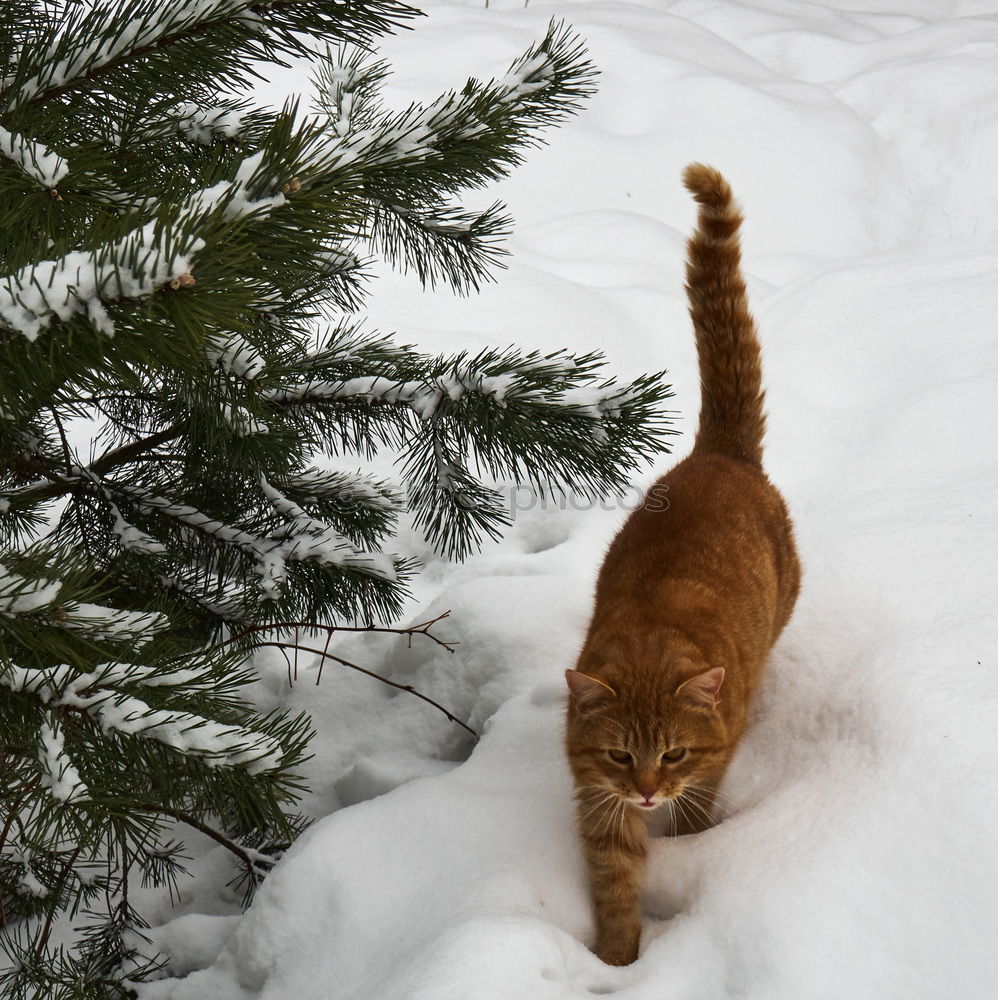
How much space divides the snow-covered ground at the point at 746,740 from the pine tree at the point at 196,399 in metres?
0.26

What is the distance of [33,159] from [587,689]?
1.18 meters

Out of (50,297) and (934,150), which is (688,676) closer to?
(50,297)

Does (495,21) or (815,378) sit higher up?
(495,21)

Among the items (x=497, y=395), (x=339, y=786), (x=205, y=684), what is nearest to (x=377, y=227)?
(x=497, y=395)

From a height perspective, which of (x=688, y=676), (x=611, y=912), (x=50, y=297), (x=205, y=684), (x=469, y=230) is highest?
(x=50, y=297)

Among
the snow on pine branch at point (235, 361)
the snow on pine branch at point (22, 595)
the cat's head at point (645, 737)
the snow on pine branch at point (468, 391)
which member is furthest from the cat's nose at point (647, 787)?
the snow on pine branch at point (22, 595)

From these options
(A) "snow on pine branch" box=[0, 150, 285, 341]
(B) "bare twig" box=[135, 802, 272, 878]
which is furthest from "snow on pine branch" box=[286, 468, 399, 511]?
(A) "snow on pine branch" box=[0, 150, 285, 341]

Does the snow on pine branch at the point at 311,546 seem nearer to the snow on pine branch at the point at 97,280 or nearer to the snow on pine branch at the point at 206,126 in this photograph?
the snow on pine branch at the point at 206,126

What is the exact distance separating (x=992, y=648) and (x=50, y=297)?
155cm

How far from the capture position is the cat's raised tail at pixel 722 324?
2264 mm

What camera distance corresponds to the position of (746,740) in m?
1.98

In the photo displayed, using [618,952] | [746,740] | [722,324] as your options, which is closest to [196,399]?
[618,952]

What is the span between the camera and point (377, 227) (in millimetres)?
1834

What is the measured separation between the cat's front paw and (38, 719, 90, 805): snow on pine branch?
90 centimetres
